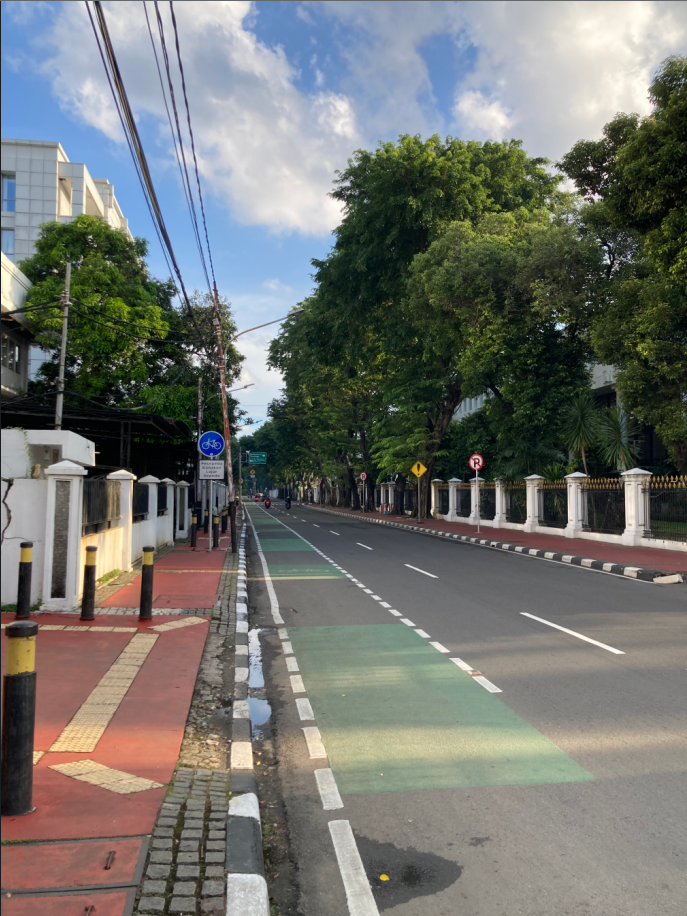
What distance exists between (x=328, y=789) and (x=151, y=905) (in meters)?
1.72

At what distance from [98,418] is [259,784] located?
20.0 metres

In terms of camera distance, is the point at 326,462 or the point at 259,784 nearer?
the point at 259,784

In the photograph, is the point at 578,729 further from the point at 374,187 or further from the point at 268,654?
the point at 374,187

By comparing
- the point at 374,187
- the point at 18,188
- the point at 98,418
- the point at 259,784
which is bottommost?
the point at 259,784

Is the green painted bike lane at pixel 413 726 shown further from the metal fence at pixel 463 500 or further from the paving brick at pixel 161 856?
the metal fence at pixel 463 500

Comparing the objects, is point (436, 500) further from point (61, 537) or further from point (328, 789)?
point (328, 789)

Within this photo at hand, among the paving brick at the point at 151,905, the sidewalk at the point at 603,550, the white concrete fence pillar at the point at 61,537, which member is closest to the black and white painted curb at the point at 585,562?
the sidewalk at the point at 603,550

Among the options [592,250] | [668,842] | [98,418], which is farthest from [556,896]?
[592,250]

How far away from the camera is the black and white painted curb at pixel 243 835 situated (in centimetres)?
346

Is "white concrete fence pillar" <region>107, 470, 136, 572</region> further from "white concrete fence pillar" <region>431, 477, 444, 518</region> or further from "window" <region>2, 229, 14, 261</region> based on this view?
"window" <region>2, 229, 14, 261</region>

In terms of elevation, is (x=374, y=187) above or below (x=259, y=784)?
above

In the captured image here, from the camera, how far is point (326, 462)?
73312mm

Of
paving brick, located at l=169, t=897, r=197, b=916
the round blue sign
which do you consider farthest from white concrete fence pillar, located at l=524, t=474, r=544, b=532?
paving brick, located at l=169, t=897, r=197, b=916

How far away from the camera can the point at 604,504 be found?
25.8 m
